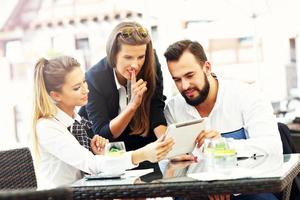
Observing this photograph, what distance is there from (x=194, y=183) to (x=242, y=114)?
937mm

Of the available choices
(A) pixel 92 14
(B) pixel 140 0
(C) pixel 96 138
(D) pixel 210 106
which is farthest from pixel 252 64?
(C) pixel 96 138

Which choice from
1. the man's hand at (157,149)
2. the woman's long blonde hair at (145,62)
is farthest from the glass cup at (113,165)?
the woman's long blonde hair at (145,62)

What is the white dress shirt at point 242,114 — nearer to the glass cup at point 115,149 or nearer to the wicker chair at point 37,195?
the glass cup at point 115,149

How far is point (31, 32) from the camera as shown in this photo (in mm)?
4406

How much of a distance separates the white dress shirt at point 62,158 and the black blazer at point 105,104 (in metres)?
0.41

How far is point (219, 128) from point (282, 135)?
319 millimetres

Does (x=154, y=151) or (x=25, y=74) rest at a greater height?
(x=25, y=74)

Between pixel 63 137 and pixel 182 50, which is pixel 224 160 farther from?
pixel 182 50

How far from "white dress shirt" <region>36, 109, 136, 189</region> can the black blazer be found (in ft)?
1.35

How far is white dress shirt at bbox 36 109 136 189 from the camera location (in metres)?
2.25

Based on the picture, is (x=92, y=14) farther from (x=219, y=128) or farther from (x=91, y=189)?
(x=91, y=189)

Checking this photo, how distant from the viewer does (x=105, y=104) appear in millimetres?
2906

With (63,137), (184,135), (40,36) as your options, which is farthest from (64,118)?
(40,36)

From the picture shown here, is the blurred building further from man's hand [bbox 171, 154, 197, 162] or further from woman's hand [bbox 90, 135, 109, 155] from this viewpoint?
man's hand [bbox 171, 154, 197, 162]
